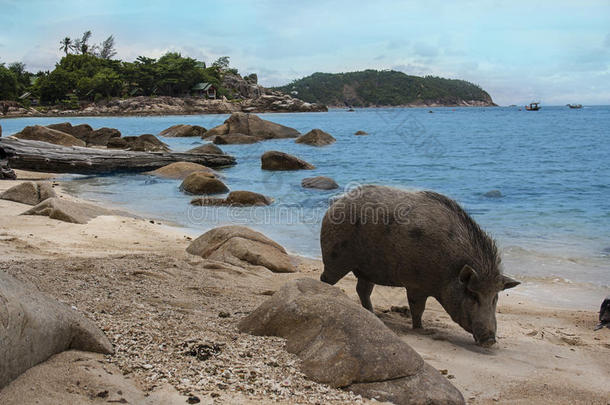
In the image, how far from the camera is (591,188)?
19906mm

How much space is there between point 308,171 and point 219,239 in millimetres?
14436

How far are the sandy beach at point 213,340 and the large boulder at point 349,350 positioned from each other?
0.12m

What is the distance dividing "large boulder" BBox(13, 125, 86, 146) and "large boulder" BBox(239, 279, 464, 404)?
23177 millimetres

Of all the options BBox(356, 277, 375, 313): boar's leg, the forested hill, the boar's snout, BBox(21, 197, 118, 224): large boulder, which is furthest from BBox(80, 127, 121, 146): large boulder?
the forested hill

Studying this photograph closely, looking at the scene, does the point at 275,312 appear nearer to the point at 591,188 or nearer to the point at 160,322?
the point at 160,322

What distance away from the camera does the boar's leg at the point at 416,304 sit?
5.80m

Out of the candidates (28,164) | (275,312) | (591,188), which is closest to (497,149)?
(591,188)

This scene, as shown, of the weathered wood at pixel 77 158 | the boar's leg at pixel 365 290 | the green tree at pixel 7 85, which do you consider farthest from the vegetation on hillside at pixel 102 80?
the boar's leg at pixel 365 290

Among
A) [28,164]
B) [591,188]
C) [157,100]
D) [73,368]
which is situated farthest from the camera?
[157,100]

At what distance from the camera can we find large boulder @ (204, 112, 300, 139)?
128 feet

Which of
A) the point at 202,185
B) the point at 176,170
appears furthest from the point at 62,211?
the point at 176,170

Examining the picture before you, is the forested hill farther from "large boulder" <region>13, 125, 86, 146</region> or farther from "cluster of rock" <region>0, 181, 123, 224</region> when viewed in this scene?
"cluster of rock" <region>0, 181, 123, 224</region>

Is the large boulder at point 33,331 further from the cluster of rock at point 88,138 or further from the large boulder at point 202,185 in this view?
the cluster of rock at point 88,138

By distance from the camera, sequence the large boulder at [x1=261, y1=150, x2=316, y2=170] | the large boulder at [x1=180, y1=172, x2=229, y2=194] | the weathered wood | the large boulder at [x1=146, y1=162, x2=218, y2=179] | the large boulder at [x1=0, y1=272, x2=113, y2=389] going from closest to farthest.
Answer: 1. the large boulder at [x1=0, y1=272, x2=113, y2=389]
2. the large boulder at [x1=180, y1=172, x2=229, y2=194]
3. the weathered wood
4. the large boulder at [x1=146, y1=162, x2=218, y2=179]
5. the large boulder at [x1=261, y1=150, x2=316, y2=170]
